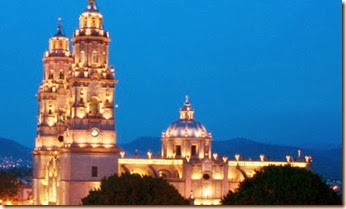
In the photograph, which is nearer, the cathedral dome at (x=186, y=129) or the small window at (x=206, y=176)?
the small window at (x=206, y=176)

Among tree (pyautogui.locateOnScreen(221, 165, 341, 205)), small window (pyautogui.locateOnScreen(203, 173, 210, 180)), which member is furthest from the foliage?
tree (pyautogui.locateOnScreen(221, 165, 341, 205))

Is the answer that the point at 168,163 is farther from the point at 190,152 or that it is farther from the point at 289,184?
the point at 289,184

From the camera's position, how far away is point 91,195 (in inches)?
2288

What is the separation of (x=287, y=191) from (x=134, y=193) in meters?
10.4

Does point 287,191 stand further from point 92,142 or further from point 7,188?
point 7,188

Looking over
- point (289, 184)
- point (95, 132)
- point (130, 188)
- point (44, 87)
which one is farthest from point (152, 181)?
point (44, 87)

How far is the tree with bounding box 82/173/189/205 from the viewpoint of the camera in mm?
56844

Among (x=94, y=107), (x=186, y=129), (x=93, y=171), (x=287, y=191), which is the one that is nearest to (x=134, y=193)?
(x=287, y=191)

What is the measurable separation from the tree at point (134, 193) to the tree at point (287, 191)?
535cm

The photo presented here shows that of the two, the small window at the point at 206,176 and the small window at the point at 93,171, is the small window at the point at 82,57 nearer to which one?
the small window at the point at 93,171

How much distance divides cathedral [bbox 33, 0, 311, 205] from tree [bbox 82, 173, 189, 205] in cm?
2257

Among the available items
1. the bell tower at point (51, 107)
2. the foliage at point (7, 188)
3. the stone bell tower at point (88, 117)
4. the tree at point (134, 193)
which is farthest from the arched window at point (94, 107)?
the foliage at point (7, 188)

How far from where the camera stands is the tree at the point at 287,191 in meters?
51.3

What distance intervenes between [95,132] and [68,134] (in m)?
2.67
